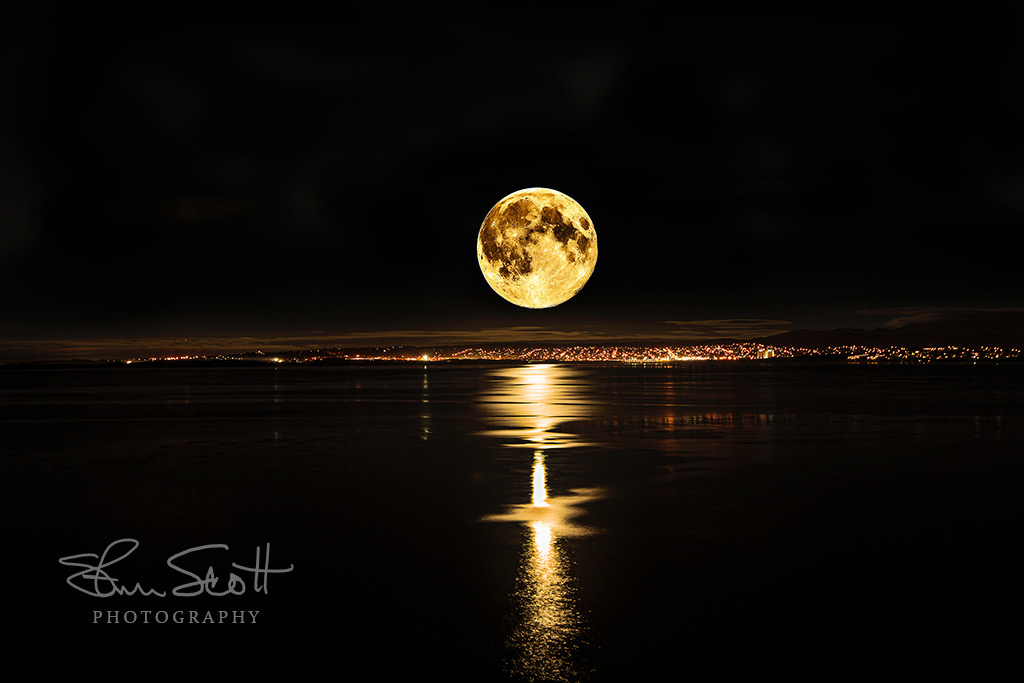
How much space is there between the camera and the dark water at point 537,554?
6535 mm

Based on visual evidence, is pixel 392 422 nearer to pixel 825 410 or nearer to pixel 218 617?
pixel 825 410

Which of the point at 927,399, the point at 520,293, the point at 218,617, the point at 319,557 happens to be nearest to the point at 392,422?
the point at 520,293

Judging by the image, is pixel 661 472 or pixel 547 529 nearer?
pixel 547 529

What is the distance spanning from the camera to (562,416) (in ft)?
98.4

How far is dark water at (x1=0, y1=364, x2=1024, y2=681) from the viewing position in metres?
6.54

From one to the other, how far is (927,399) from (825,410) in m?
10.7
